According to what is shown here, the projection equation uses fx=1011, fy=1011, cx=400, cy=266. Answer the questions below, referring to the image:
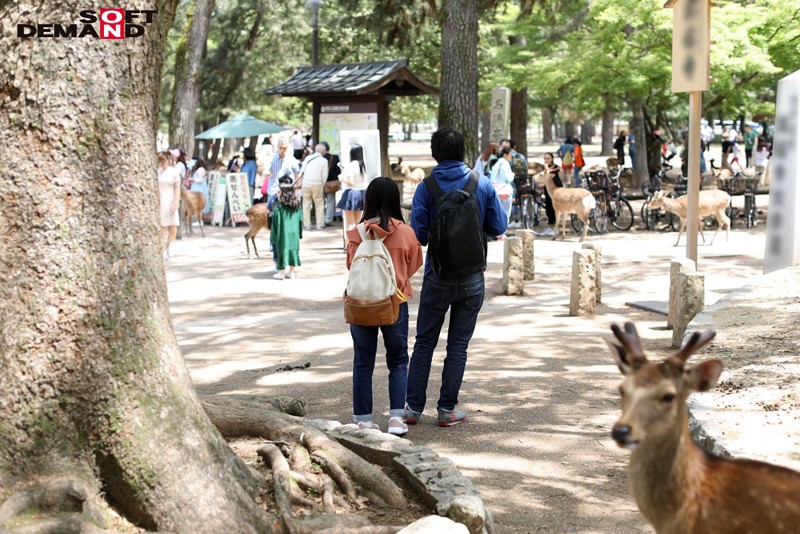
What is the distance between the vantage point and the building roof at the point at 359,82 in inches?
872

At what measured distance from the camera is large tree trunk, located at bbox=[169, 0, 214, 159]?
82.6ft

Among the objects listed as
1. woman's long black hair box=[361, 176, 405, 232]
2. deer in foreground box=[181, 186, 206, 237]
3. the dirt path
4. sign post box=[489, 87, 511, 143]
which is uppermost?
sign post box=[489, 87, 511, 143]

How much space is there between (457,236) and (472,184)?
0.44m

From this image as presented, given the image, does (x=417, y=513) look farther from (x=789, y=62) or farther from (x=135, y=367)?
(x=789, y=62)

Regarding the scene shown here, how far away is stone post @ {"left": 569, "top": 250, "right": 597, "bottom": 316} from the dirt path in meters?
0.19

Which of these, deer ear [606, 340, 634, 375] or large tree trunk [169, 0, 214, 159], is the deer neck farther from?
large tree trunk [169, 0, 214, 159]

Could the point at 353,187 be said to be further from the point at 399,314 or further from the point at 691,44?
the point at 399,314

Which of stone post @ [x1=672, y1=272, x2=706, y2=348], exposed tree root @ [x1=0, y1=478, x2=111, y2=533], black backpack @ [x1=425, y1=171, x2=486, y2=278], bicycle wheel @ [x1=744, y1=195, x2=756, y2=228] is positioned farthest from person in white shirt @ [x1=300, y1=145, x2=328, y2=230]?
exposed tree root @ [x1=0, y1=478, x2=111, y2=533]

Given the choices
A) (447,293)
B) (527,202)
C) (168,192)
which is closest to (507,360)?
(447,293)

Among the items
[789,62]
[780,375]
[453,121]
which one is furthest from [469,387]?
[789,62]

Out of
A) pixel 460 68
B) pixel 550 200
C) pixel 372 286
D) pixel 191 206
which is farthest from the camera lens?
pixel 191 206

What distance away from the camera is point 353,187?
1786 centimetres

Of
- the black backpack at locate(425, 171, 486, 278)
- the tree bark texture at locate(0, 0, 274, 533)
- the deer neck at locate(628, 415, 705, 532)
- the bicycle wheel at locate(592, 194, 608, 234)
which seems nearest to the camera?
the deer neck at locate(628, 415, 705, 532)

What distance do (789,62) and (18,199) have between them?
20.3 m
